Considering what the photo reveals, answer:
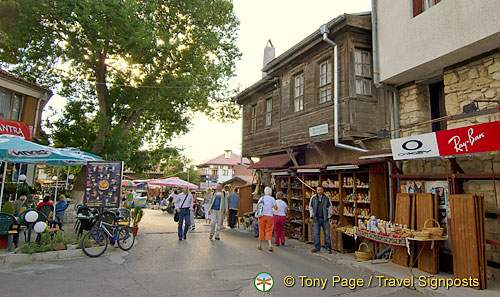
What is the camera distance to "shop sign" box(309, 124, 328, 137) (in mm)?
10219

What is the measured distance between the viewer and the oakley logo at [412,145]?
688 centimetres

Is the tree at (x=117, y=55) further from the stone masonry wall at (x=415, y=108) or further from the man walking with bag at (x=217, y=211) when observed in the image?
the stone masonry wall at (x=415, y=108)

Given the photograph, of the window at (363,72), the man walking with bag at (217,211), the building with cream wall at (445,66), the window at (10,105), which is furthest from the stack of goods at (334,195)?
the window at (10,105)

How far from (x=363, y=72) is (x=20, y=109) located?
1697 centimetres

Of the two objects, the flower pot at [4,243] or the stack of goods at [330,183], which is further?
the stack of goods at [330,183]

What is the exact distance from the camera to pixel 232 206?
14.6 metres

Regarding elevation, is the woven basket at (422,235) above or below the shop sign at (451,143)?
below

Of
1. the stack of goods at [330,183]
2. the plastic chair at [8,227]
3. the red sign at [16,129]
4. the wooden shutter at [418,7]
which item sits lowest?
the plastic chair at [8,227]

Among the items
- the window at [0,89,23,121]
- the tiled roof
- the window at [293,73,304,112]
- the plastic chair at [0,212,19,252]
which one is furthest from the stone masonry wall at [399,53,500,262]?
the tiled roof

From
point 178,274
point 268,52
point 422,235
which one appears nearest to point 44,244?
point 178,274

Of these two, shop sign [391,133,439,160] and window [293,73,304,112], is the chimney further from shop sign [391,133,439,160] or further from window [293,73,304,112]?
shop sign [391,133,439,160]

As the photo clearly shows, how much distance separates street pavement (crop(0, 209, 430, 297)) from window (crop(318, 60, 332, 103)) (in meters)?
5.39

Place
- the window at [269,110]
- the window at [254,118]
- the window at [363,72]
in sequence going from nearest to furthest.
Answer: the window at [363,72]
the window at [269,110]
the window at [254,118]

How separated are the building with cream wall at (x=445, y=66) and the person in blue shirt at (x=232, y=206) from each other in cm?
812
